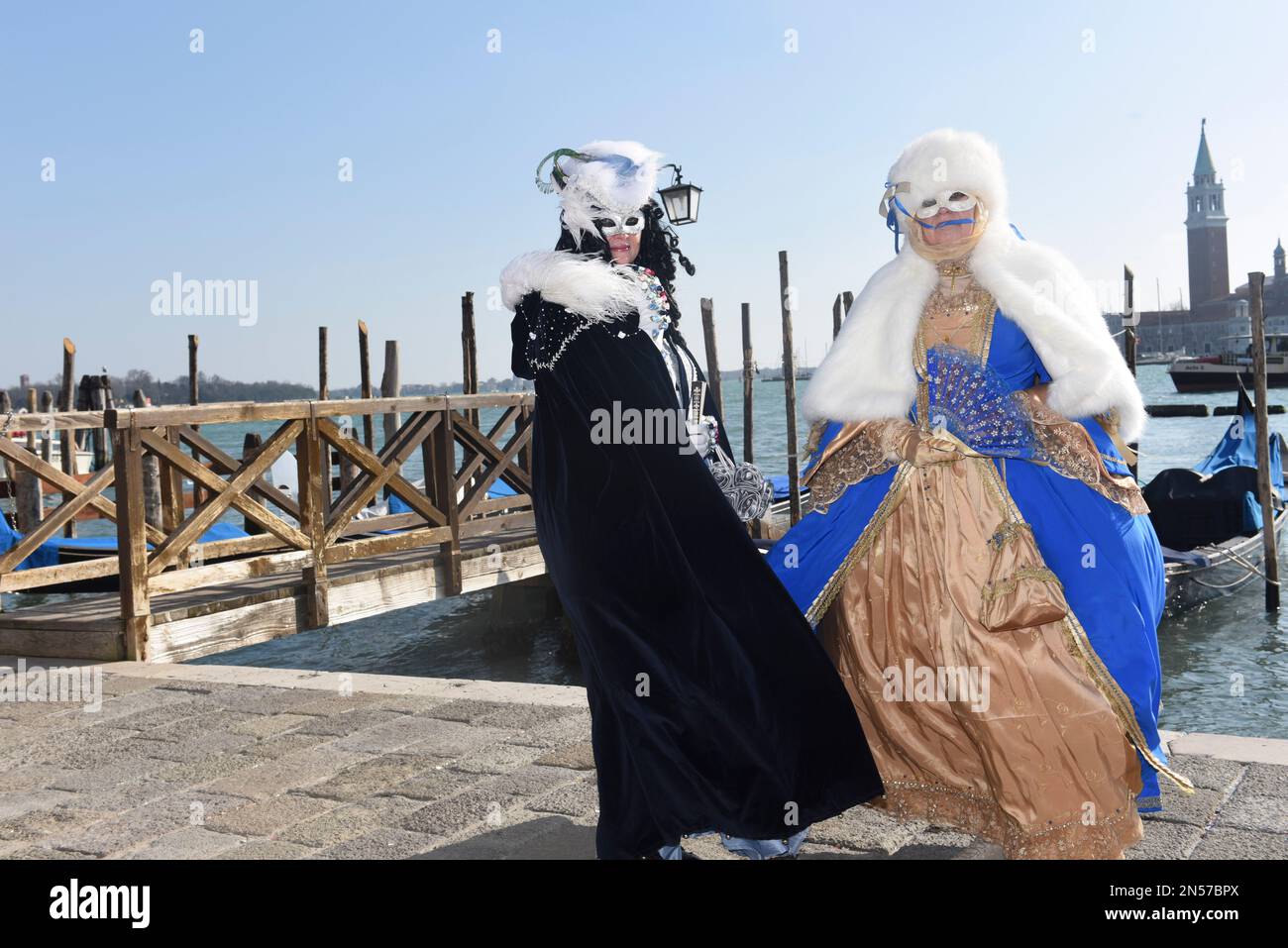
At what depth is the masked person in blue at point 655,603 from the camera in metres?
2.47

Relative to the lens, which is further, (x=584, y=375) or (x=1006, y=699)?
(x=1006, y=699)

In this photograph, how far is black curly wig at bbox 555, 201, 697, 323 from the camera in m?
2.67

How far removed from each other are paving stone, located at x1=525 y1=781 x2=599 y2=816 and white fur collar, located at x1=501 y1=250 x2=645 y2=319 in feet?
4.50

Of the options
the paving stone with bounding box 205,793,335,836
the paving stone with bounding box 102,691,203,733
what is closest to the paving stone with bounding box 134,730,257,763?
the paving stone with bounding box 102,691,203,733

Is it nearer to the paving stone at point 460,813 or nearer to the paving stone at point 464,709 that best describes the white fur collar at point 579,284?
the paving stone at point 460,813

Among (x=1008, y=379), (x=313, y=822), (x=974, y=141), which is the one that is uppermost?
(x=974, y=141)

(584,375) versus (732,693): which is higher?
(584,375)

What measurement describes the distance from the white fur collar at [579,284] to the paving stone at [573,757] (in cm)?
149

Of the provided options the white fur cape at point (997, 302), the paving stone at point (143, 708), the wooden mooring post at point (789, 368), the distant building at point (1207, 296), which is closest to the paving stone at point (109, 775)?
the paving stone at point (143, 708)

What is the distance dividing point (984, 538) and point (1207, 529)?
421 inches
